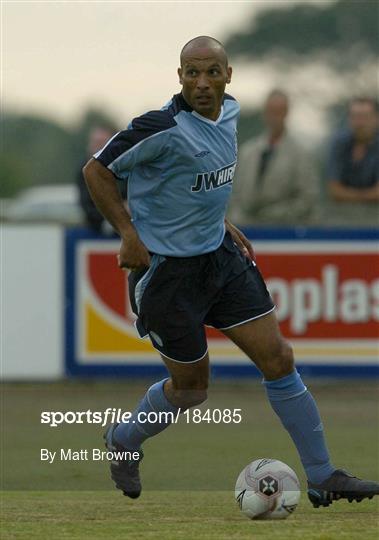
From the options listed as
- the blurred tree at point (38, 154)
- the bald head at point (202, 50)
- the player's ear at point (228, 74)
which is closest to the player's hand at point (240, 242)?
→ the player's ear at point (228, 74)

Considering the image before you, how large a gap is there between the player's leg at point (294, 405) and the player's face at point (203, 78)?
44.4 inches

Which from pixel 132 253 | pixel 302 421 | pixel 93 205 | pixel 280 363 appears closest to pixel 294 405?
pixel 302 421

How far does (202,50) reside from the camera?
7414 mm

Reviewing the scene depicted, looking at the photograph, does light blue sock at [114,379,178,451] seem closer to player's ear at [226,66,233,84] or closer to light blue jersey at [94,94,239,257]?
light blue jersey at [94,94,239,257]

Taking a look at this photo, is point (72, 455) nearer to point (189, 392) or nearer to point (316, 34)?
point (189, 392)

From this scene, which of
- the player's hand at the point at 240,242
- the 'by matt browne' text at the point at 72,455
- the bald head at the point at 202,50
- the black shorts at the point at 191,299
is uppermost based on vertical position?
the bald head at the point at 202,50

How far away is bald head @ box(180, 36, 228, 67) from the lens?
7410 mm

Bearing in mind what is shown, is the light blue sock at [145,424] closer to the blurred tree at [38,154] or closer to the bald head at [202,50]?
the bald head at [202,50]

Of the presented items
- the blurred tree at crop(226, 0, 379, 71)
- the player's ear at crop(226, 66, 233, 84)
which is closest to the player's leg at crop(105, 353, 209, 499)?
the player's ear at crop(226, 66, 233, 84)

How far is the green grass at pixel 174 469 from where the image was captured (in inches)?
274

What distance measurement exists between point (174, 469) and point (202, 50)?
305 cm

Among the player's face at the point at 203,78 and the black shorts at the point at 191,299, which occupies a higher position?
the player's face at the point at 203,78

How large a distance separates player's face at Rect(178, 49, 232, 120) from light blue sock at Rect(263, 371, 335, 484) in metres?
1.44

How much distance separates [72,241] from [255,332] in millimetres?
6295
